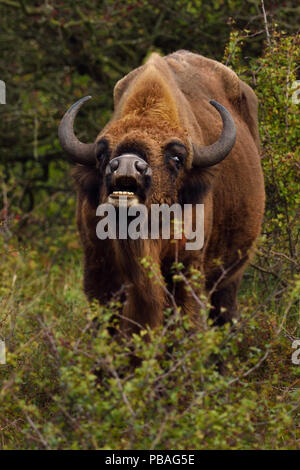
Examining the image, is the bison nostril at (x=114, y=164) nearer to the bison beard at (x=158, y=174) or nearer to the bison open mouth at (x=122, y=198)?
the bison beard at (x=158, y=174)

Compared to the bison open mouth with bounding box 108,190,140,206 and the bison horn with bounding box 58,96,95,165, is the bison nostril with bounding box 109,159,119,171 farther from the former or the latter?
the bison horn with bounding box 58,96,95,165

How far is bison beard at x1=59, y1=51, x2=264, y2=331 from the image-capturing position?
5.53m

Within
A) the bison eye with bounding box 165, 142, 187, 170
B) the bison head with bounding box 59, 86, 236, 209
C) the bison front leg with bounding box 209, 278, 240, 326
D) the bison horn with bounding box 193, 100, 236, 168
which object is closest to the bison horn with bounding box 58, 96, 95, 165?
the bison head with bounding box 59, 86, 236, 209

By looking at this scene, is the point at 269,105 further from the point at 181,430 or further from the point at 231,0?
the point at 181,430

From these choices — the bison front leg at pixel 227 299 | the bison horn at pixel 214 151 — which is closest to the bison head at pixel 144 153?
the bison horn at pixel 214 151

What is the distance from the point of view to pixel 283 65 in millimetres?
7492

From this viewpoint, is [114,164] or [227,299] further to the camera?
[227,299]

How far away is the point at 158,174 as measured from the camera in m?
5.54

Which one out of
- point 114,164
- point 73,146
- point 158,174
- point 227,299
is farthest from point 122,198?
point 227,299

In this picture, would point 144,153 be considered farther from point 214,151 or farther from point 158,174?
point 214,151

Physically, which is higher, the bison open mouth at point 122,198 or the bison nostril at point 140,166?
the bison nostril at point 140,166

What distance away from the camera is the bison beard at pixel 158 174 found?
18.1 ft

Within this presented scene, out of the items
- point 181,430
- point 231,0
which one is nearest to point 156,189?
point 181,430

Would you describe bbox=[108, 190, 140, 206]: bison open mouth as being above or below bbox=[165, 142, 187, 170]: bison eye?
below
